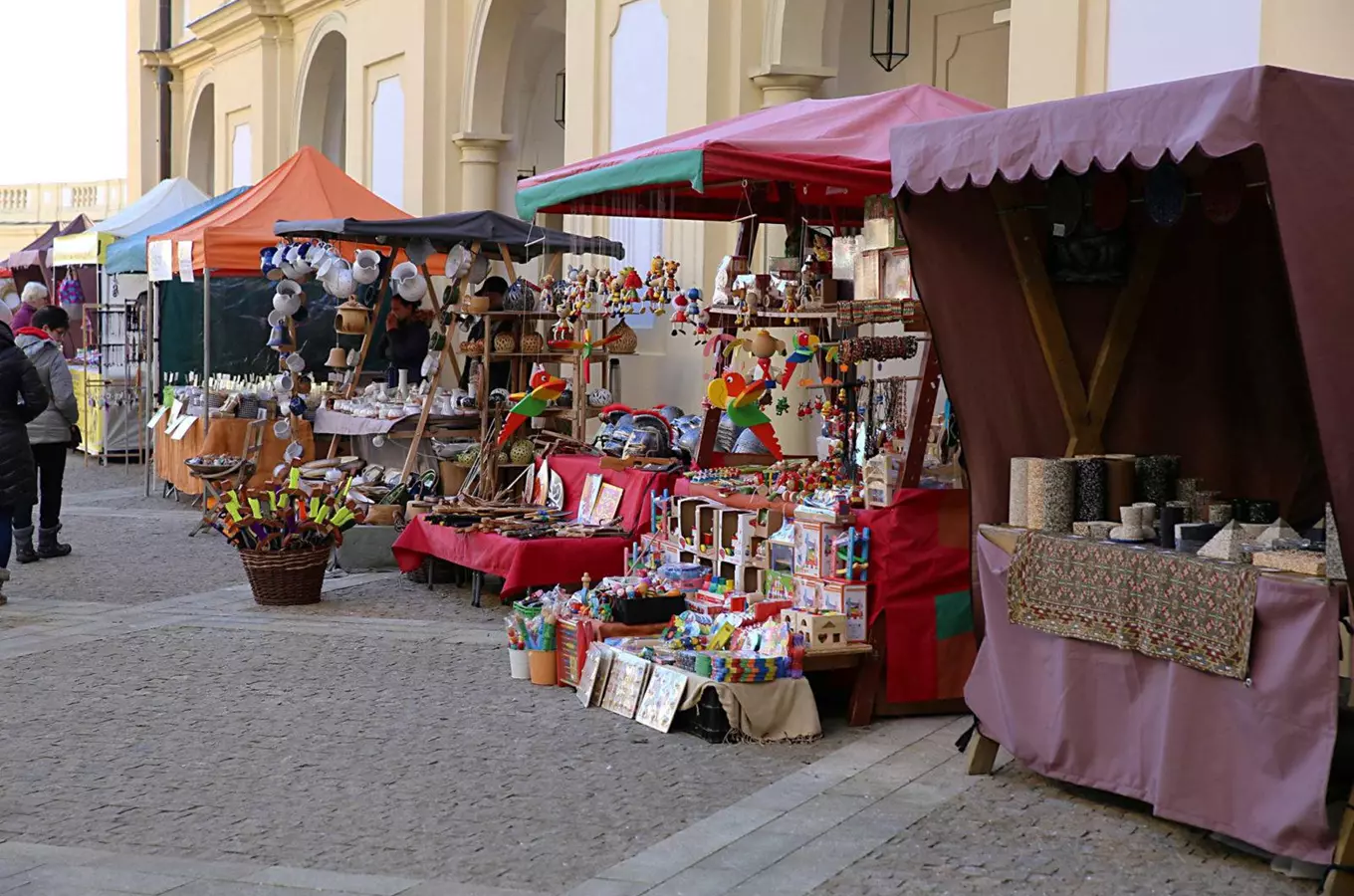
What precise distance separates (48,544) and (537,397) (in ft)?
12.5

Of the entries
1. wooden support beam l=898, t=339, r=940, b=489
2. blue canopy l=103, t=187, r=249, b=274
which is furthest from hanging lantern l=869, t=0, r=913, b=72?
wooden support beam l=898, t=339, r=940, b=489

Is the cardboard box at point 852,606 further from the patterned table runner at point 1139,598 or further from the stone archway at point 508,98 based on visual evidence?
the stone archway at point 508,98

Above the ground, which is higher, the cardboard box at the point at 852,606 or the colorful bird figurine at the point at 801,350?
the colorful bird figurine at the point at 801,350

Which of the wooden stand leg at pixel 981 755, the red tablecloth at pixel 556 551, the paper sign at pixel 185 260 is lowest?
the wooden stand leg at pixel 981 755

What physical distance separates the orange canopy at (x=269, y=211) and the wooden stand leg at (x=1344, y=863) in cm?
1070

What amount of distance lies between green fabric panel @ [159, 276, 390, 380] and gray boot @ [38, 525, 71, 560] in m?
5.63

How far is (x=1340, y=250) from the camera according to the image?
4113 millimetres

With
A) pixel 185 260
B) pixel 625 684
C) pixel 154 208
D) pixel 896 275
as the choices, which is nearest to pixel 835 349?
pixel 896 275

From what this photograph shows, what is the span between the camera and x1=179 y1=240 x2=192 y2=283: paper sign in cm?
1302

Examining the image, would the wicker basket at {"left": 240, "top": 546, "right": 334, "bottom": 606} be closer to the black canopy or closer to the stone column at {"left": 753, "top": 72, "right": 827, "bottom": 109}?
the black canopy

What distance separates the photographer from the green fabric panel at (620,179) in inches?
257

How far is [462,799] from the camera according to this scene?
5137mm

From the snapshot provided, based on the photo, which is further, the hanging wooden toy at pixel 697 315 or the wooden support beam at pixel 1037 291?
the hanging wooden toy at pixel 697 315

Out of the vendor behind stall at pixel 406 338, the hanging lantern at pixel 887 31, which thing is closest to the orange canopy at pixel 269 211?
the vendor behind stall at pixel 406 338
